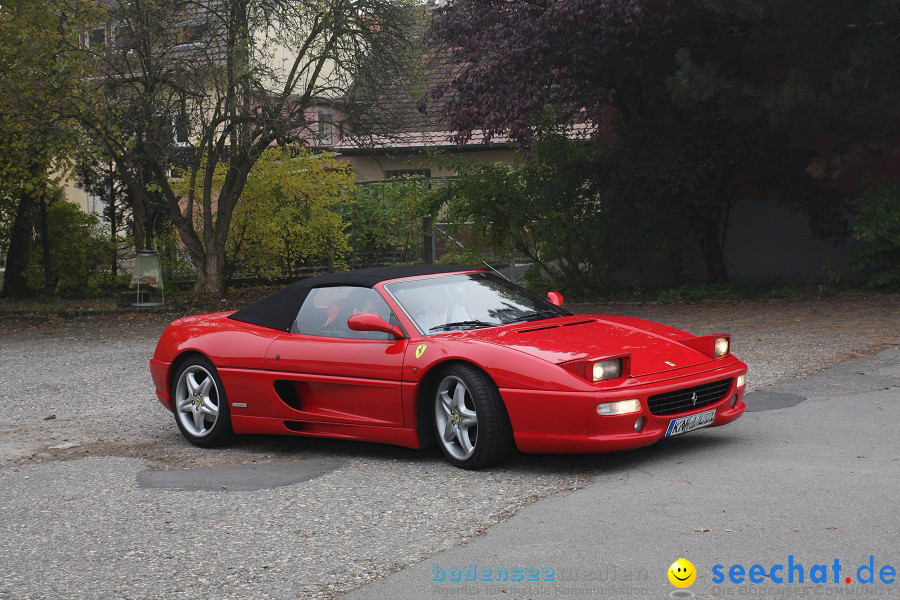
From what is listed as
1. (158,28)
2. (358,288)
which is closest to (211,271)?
(158,28)

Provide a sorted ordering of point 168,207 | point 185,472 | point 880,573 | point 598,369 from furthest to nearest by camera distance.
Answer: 1. point 168,207
2. point 185,472
3. point 598,369
4. point 880,573

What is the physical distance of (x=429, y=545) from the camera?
5.36m

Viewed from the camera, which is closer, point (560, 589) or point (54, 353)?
point (560, 589)

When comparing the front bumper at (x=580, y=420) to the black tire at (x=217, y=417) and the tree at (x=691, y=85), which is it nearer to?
the black tire at (x=217, y=417)

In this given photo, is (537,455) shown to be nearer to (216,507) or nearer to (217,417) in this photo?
(216,507)

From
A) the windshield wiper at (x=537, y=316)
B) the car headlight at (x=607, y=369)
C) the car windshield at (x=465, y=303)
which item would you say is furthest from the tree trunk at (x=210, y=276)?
the car headlight at (x=607, y=369)

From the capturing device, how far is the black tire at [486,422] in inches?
265

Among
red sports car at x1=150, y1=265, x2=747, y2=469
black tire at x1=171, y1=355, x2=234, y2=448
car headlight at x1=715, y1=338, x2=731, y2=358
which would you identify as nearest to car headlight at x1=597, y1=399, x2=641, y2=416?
red sports car at x1=150, y1=265, x2=747, y2=469

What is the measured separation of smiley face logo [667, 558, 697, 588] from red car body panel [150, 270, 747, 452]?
1.71m

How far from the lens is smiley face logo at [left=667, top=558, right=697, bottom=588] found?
457 cm

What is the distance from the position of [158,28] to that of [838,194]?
37.2 feet

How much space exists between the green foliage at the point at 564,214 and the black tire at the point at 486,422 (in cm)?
1241

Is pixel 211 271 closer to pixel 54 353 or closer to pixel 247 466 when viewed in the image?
pixel 54 353

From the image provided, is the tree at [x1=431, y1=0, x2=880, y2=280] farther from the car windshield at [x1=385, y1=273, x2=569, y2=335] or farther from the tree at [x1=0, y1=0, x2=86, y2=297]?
the car windshield at [x1=385, y1=273, x2=569, y2=335]
